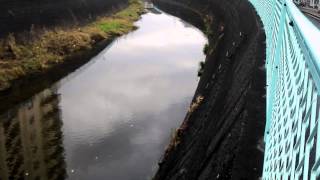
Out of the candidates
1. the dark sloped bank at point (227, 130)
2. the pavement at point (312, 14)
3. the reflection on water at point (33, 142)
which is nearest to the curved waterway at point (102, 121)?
the reflection on water at point (33, 142)

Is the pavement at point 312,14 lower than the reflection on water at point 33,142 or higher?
higher

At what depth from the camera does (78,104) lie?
18.8 metres

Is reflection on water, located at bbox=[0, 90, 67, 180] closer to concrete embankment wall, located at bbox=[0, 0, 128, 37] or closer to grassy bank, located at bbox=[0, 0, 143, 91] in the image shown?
grassy bank, located at bbox=[0, 0, 143, 91]

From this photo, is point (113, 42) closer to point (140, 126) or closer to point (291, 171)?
point (140, 126)

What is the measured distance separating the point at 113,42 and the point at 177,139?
21.0m

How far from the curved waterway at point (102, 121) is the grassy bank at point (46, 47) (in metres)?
1.88

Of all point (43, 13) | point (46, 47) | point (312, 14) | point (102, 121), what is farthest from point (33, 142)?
point (43, 13)

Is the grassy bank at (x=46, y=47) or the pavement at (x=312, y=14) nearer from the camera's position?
the pavement at (x=312, y=14)

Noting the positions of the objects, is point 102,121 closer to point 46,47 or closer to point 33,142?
point 33,142

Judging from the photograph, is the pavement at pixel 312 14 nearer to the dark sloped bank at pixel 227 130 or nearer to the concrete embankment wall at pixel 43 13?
the dark sloped bank at pixel 227 130

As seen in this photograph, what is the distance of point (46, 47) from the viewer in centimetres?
2702

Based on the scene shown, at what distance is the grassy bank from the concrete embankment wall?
25.8 inches

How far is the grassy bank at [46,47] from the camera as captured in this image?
23.1 meters

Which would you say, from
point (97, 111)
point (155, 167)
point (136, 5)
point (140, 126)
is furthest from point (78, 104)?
point (136, 5)
